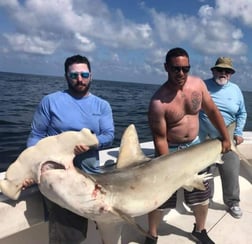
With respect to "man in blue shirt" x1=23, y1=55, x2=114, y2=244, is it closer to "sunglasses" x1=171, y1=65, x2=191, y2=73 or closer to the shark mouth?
the shark mouth

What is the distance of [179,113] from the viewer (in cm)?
368

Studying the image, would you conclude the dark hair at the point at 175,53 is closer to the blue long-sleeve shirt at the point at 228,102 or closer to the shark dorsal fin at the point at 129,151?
the shark dorsal fin at the point at 129,151

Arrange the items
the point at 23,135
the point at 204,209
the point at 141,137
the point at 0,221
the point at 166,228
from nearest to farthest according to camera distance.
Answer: the point at 0,221, the point at 204,209, the point at 166,228, the point at 23,135, the point at 141,137

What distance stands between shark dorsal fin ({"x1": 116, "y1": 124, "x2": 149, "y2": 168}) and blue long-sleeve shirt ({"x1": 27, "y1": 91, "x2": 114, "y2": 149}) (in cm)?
13

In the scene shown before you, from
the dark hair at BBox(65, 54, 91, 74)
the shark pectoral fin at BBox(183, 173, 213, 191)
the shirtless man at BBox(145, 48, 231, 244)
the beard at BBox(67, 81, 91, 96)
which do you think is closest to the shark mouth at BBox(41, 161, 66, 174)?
the beard at BBox(67, 81, 91, 96)

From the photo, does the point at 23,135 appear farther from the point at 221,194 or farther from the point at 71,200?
the point at 71,200

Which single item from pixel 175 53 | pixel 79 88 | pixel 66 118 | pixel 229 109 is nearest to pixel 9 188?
pixel 66 118

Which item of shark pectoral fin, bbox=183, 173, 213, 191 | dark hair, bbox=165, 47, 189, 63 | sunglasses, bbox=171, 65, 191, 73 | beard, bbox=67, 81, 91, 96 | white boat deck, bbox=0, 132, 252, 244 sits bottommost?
white boat deck, bbox=0, 132, 252, 244

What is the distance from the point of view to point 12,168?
254 centimetres

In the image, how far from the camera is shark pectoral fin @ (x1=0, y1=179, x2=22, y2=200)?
266 centimetres

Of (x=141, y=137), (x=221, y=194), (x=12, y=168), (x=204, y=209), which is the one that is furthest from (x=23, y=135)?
(x=12, y=168)

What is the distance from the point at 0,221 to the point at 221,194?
3597mm

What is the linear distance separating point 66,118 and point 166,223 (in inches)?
91.0

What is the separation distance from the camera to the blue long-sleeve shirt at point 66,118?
2.99 m
